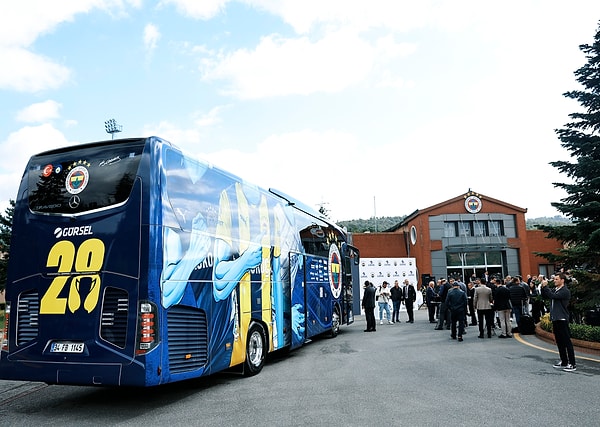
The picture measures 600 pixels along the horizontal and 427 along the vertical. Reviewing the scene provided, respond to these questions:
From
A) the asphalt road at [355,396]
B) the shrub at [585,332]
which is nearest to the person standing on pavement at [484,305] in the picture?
the shrub at [585,332]

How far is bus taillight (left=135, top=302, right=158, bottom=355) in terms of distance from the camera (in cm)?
617

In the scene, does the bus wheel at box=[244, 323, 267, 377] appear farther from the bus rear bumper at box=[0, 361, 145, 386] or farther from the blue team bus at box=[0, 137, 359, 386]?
the bus rear bumper at box=[0, 361, 145, 386]

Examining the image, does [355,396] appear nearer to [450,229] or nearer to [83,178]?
[83,178]

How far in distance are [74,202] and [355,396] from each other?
4.86 m

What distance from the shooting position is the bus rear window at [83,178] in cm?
667

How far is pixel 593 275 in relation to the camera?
1188cm

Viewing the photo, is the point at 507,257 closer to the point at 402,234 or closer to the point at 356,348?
the point at 402,234

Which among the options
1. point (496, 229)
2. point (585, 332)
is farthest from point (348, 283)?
point (496, 229)

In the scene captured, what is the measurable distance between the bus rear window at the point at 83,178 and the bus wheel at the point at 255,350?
366 centimetres

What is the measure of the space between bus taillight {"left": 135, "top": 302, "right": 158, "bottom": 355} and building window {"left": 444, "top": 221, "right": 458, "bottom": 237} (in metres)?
37.9

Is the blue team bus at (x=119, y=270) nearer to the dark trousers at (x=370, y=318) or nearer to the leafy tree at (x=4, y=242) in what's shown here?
the dark trousers at (x=370, y=318)

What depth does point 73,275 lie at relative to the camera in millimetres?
6570

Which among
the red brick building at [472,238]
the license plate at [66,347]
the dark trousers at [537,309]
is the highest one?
the red brick building at [472,238]

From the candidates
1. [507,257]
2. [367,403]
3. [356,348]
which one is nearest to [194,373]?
[367,403]
